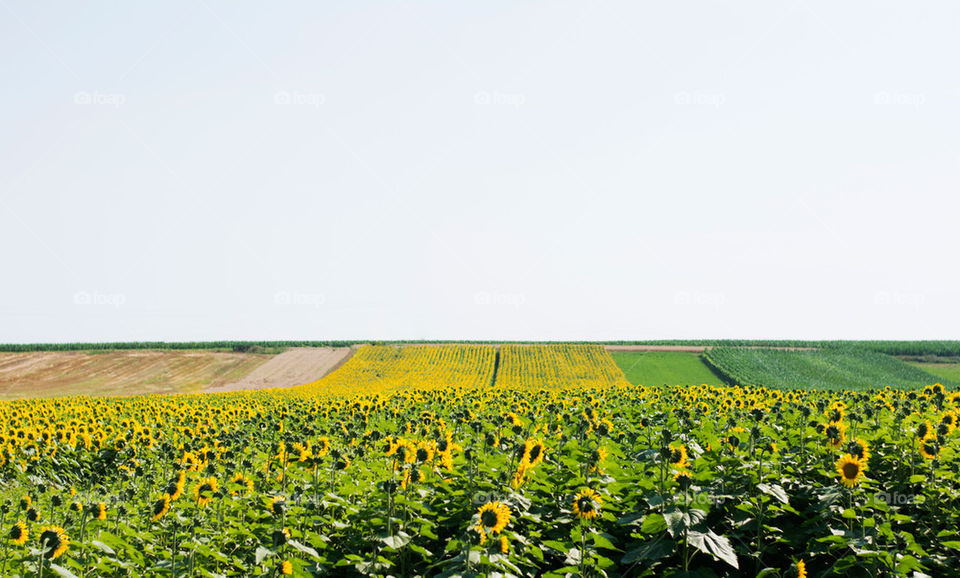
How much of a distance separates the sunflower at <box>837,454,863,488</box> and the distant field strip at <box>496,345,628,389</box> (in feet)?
165

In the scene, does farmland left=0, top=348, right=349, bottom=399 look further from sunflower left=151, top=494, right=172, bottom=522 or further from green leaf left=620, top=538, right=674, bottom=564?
green leaf left=620, top=538, right=674, bottom=564

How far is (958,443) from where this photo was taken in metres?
8.22

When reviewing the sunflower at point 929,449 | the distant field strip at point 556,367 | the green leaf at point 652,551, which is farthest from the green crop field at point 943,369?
the green leaf at point 652,551

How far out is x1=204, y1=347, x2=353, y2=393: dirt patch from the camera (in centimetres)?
6738

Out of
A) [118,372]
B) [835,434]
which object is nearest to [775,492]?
[835,434]

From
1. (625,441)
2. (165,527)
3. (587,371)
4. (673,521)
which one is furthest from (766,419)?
(587,371)

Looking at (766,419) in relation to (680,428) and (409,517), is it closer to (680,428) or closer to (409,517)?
(680,428)

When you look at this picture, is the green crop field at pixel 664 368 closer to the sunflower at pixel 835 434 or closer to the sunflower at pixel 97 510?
the sunflower at pixel 835 434

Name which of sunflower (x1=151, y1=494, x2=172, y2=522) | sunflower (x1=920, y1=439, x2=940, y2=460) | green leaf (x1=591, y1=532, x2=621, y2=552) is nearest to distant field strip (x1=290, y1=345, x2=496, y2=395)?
sunflower (x1=151, y1=494, x2=172, y2=522)

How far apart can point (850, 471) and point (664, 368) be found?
67.9m

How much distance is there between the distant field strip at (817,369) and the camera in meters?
63.9

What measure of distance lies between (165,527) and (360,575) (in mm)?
3022

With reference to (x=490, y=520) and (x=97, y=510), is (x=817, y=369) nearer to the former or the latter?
(x=490, y=520)

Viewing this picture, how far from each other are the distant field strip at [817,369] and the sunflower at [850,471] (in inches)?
2309
